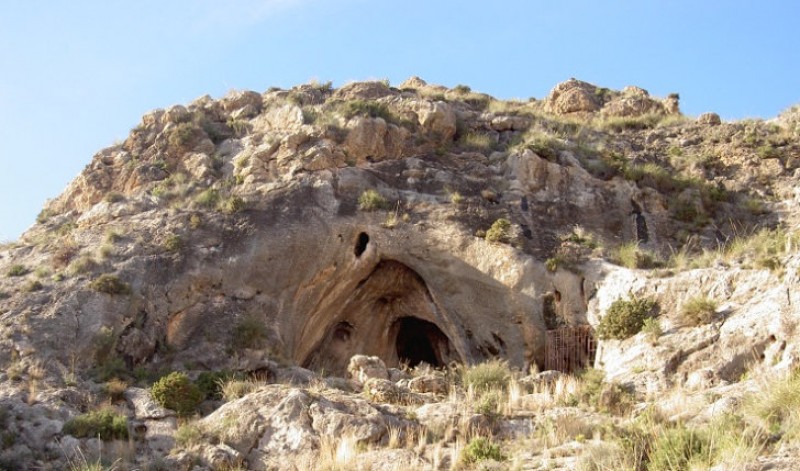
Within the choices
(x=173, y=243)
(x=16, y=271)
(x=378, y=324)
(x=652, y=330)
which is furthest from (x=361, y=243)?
(x=16, y=271)

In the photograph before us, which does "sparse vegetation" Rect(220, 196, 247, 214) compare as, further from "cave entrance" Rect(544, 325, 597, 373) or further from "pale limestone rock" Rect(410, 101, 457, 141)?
"cave entrance" Rect(544, 325, 597, 373)

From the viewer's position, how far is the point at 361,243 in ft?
73.6

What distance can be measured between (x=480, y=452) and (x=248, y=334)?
297 inches

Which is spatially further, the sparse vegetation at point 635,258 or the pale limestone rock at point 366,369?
the sparse vegetation at point 635,258

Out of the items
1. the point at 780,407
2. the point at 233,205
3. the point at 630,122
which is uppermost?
the point at 630,122

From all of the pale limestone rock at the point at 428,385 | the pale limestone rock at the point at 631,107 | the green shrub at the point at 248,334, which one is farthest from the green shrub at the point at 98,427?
the pale limestone rock at the point at 631,107

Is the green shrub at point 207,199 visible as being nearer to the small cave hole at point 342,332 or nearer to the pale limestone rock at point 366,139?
the pale limestone rock at point 366,139

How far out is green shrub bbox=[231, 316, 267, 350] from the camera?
19.7 metres

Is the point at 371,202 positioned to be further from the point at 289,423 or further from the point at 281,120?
the point at 289,423

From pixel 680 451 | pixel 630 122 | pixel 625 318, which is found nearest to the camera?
pixel 680 451

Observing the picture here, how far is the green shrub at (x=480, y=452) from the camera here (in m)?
13.7

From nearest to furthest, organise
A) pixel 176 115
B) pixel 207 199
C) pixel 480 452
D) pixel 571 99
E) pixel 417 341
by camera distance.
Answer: pixel 480 452
pixel 207 199
pixel 417 341
pixel 176 115
pixel 571 99

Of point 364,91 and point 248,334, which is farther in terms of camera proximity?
point 364,91

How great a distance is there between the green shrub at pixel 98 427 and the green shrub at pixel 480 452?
19.5 ft
